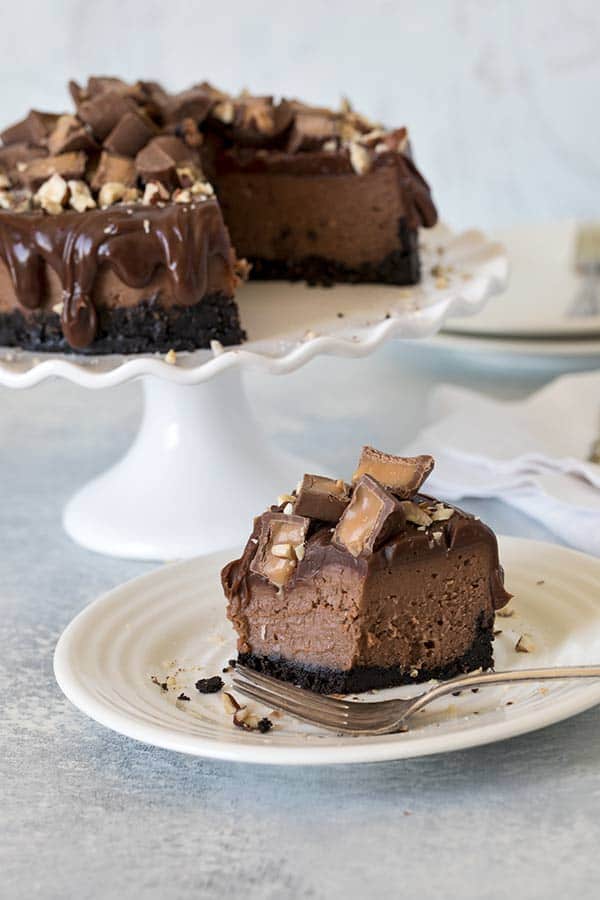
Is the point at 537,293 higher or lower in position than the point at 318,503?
lower

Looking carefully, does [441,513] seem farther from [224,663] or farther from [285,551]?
[224,663]

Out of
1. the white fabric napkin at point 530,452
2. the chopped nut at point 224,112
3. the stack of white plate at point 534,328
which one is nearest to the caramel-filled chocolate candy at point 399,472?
the white fabric napkin at point 530,452

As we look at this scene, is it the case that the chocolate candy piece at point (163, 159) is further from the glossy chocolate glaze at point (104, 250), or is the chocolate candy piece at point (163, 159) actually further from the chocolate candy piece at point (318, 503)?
the chocolate candy piece at point (318, 503)

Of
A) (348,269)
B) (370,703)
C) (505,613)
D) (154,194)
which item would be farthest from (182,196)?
(370,703)

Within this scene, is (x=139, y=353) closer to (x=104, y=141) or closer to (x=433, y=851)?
(x=104, y=141)

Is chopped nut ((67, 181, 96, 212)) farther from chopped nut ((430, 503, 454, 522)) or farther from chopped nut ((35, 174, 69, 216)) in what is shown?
chopped nut ((430, 503, 454, 522))

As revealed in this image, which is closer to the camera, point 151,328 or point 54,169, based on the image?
point 151,328
